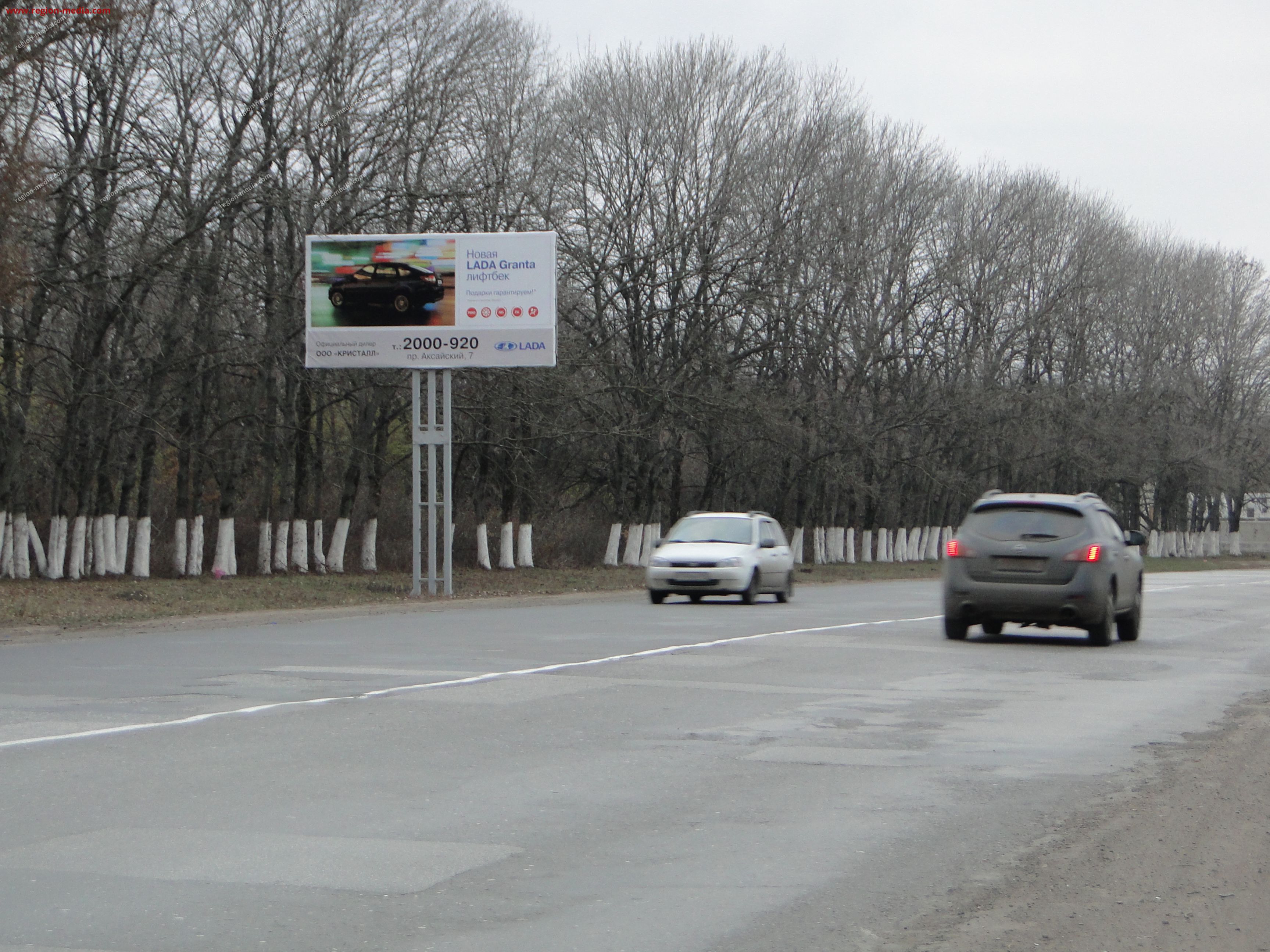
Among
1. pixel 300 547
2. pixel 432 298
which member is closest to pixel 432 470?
pixel 432 298

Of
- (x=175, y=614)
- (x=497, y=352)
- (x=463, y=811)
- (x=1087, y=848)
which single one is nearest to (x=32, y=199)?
(x=175, y=614)

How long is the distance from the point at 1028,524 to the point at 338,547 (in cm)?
2723

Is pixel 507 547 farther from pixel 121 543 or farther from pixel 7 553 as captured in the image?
pixel 7 553

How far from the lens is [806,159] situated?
160ft

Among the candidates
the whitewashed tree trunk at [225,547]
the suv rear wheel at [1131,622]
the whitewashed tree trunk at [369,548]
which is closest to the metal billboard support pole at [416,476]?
the whitewashed tree trunk at [225,547]

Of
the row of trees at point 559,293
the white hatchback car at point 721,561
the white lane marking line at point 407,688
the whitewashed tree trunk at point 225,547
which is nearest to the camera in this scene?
the white lane marking line at point 407,688

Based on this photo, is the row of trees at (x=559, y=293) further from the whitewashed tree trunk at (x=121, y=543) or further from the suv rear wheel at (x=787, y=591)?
the suv rear wheel at (x=787, y=591)

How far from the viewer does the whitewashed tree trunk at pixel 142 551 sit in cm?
3694

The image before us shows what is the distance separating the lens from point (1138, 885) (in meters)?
5.98

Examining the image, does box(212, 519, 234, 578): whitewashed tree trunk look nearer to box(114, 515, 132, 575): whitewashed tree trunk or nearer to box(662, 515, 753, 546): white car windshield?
box(114, 515, 132, 575): whitewashed tree trunk

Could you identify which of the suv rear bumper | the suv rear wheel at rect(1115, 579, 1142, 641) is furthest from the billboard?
the suv rear wheel at rect(1115, 579, 1142, 641)

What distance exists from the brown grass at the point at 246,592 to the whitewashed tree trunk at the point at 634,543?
3050 millimetres

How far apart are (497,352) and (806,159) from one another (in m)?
22.2

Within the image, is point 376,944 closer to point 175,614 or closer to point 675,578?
point 175,614
